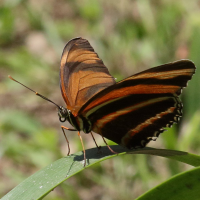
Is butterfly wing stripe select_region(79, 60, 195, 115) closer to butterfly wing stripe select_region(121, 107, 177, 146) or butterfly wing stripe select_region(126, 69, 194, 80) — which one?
butterfly wing stripe select_region(126, 69, 194, 80)

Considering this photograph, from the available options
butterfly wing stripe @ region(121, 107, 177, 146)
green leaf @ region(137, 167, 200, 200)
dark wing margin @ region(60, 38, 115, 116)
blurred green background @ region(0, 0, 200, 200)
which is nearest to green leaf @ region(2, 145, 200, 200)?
green leaf @ region(137, 167, 200, 200)

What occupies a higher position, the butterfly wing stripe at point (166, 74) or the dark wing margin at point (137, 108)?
the butterfly wing stripe at point (166, 74)

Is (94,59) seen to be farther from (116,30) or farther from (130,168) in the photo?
(116,30)

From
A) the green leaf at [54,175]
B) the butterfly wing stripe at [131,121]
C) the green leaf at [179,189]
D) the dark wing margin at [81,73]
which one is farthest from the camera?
the dark wing margin at [81,73]

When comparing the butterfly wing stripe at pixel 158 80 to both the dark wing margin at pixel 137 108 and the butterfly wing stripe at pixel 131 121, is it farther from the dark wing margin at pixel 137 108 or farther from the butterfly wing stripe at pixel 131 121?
the butterfly wing stripe at pixel 131 121

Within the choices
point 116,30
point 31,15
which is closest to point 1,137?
point 31,15

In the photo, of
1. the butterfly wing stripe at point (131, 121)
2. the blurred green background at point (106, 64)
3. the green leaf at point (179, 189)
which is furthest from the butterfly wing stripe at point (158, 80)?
the blurred green background at point (106, 64)
